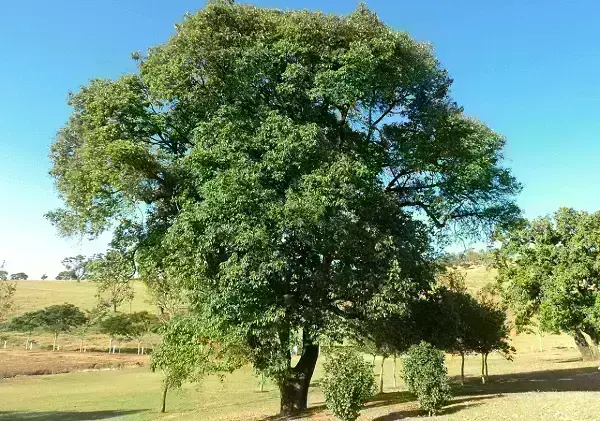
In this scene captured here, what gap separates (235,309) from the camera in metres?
15.9

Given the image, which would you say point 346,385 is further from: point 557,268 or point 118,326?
point 118,326

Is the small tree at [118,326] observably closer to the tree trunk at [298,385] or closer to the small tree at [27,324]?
the small tree at [27,324]

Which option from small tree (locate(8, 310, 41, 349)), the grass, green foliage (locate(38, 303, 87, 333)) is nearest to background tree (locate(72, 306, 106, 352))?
green foliage (locate(38, 303, 87, 333))

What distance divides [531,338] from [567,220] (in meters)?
54.4

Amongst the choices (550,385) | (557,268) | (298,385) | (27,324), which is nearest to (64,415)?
(298,385)

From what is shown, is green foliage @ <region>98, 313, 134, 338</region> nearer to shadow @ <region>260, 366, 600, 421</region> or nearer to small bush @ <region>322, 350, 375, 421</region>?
shadow @ <region>260, 366, 600, 421</region>

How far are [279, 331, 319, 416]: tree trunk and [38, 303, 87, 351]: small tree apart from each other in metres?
73.6

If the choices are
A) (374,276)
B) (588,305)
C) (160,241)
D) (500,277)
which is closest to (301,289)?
(374,276)

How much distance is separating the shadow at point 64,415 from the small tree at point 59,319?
187ft

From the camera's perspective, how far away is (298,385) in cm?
2017

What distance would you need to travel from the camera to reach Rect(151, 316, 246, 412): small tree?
56.6ft

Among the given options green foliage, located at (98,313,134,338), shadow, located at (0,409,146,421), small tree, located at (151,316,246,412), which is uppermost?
small tree, located at (151,316,246,412)

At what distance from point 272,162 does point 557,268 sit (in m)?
16.9

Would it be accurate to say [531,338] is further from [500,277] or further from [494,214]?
[494,214]
